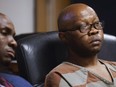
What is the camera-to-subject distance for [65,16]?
1420mm

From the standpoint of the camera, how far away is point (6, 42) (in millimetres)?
1179

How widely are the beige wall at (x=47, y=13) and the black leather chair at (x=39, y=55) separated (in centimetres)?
141

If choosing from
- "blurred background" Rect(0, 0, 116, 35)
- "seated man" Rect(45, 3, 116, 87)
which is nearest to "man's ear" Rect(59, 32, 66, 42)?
"seated man" Rect(45, 3, 116, 87)

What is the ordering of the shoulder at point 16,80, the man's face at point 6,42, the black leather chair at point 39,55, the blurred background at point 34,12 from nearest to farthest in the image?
the man's face at point 6,42 → the shoulder at point 16,80 → the black leather chair at point 39,55 → the blurred background at point 34,12

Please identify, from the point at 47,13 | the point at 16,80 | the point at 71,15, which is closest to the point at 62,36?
the point at 71,15

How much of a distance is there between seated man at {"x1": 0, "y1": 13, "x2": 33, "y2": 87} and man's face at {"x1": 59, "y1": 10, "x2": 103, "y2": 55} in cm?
32

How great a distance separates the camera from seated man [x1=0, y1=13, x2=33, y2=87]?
1159 mm

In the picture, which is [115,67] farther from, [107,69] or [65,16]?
[65,16]

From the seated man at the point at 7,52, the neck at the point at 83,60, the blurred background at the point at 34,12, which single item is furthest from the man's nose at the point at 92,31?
the blurred background at the point at 34,12

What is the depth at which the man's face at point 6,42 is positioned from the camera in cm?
116

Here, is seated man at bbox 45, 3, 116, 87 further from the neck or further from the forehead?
the forehead

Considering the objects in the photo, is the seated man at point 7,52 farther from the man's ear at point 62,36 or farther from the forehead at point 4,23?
the man's ear at point 62,36

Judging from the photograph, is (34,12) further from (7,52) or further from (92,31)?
(7,52)

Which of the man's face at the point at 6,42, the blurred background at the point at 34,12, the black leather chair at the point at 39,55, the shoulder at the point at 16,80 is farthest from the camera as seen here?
the blurred background at the point at 34,12
